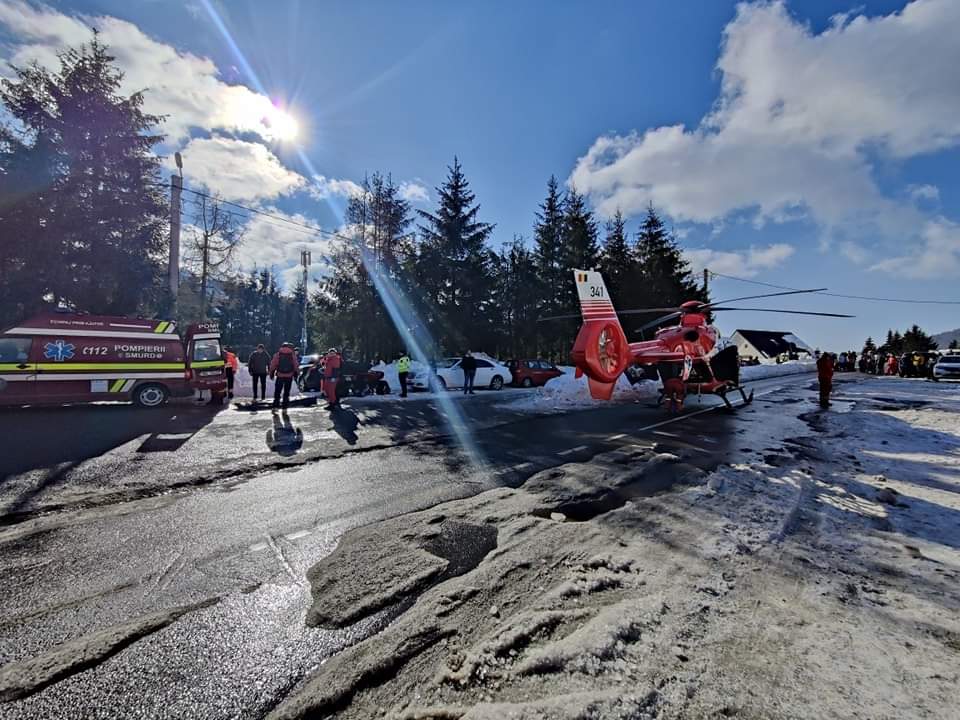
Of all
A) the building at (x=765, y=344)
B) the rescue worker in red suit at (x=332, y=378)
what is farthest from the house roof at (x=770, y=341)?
the rescue worker in red suit at (x=332, y=378)

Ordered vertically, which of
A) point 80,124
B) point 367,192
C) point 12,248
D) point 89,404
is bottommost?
point 89,404

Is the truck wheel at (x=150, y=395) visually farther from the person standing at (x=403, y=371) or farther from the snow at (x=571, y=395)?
the snow at (x=571, y=395)

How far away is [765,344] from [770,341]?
1651 mm

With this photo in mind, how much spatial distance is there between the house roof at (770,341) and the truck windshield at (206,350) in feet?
210

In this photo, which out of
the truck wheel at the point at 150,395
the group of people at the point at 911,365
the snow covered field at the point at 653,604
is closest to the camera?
the snow covered field at the point at 653,604

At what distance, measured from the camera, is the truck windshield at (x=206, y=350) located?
14477 mm

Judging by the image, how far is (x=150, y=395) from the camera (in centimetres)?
1334

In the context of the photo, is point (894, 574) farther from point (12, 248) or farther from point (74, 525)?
point (12, 248)

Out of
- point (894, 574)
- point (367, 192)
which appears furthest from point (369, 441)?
point (367, 192)

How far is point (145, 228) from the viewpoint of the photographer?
2017cm

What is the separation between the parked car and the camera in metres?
27.3

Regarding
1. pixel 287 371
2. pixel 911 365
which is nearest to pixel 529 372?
pixel 287 371

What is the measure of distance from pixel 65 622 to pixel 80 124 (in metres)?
25.0

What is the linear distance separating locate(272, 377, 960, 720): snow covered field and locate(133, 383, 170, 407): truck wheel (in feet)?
41.9
